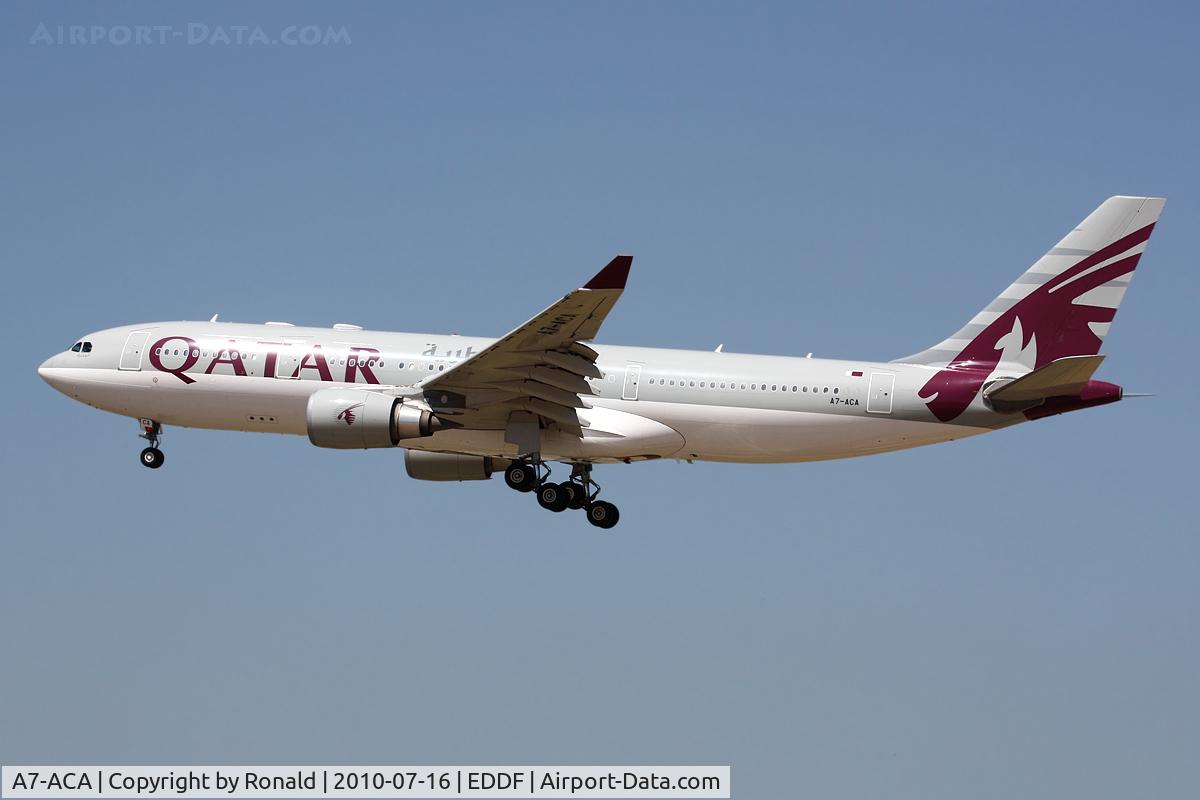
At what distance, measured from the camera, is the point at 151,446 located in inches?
1903

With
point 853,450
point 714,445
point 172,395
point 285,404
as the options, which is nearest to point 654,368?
point 714,445

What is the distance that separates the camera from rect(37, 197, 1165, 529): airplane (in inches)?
1674

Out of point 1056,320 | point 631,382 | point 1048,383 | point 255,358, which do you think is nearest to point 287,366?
point 255,358

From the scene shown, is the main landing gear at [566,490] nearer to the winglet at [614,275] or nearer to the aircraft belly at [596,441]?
the aircraft belly at [596,441]

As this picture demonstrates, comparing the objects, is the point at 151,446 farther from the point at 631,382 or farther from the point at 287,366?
the point at 631,382

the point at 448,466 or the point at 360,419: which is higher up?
the point at 448,466

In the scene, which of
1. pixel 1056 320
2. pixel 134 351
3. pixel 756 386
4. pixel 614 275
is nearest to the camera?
pixel 614 275

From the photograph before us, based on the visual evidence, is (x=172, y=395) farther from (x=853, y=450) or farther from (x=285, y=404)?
(x=853, y=450)

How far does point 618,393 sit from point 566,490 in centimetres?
330

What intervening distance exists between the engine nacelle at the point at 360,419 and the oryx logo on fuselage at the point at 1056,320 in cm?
1431

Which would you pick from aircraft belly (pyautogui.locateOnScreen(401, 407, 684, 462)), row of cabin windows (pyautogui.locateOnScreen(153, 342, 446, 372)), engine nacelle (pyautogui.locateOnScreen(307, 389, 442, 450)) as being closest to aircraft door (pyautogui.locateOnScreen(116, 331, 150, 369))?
row of cabin windows (pyautogui.locateOnScreen(153, 342, 446, 372))

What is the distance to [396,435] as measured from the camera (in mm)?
43000

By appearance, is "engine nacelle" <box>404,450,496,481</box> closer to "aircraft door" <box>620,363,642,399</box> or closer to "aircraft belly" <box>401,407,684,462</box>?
"aircraft belly" <box>401,407,684,462</box>

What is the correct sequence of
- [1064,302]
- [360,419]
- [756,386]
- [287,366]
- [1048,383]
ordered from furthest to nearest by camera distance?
[287,366] < [1064,302] < [756,386] < [360,419] < [1048,383]
